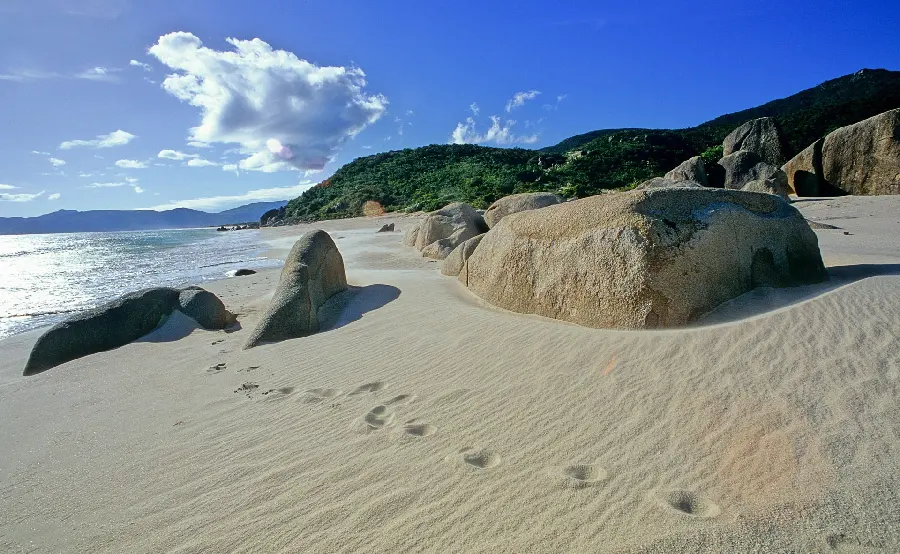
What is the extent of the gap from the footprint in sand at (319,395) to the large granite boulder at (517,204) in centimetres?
1011

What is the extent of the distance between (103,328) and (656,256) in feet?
23.6

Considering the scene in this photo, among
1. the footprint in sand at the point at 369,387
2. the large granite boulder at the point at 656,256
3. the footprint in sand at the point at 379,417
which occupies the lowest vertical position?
the footprint in sand at the point at 379,417

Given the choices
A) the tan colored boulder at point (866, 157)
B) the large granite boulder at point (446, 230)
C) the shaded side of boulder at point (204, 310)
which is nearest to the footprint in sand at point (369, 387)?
the shaded side of boulder at point (204, 310)

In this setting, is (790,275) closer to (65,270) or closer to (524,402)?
(524,402)

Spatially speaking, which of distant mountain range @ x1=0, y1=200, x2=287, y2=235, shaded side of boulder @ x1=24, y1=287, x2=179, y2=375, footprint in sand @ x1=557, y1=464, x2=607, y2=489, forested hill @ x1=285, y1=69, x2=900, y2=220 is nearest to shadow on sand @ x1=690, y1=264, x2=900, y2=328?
footprint in sand @ x1=557, y1=464, x2=607, y2=489

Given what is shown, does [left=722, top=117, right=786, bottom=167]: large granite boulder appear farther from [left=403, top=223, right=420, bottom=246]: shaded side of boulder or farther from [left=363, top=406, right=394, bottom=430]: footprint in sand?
[left=363, top=406, right=394, bottom=430]: footprint in sand

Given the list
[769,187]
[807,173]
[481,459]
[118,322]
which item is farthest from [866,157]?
[118,322]

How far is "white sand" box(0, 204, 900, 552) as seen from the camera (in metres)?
2.28

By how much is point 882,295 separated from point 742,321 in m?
1.35

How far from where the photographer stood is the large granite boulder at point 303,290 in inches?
238

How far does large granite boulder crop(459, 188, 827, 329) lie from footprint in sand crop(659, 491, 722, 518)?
2276 millimetres

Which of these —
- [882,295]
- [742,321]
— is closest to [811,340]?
[742,321]

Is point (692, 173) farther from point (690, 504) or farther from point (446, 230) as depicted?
point (690, 504)

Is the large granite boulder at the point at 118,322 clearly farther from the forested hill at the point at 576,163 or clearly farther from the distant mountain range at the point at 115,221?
the distant mountain range at the point at 115,221
